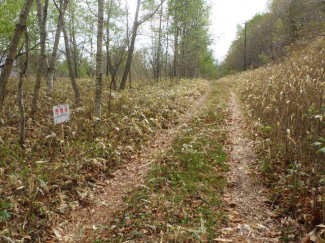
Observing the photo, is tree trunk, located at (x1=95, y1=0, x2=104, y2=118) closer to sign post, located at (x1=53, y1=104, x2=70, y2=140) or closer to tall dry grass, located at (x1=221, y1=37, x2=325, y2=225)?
sign post, located at (x1=53, y1=104, x2=70, y2=140)

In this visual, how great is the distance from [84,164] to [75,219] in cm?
154

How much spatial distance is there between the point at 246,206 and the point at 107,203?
2.54 metres

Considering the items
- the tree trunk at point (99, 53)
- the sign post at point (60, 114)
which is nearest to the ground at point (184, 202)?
the sign post at point (60, 114)

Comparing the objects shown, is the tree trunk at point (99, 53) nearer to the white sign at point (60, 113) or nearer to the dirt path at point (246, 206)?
the white sign at point (60, 113)

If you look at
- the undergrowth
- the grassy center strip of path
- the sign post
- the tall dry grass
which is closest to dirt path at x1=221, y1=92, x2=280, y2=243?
the grassy center strip of path

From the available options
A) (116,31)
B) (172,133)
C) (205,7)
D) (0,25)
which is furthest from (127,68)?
(205,7)

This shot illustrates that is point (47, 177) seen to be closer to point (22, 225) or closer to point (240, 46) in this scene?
point (22, 225)

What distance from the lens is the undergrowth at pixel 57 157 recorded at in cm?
344

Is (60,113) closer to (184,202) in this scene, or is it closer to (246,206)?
(184,202)

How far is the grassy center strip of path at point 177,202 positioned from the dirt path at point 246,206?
19cm

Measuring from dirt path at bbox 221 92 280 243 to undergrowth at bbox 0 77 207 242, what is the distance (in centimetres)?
265

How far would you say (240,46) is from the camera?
4047cm

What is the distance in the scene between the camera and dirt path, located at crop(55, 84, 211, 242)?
11.1 feet

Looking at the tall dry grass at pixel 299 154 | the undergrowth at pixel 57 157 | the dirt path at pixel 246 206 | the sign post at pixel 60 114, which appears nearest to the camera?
the dirt path at pixel 246 206
